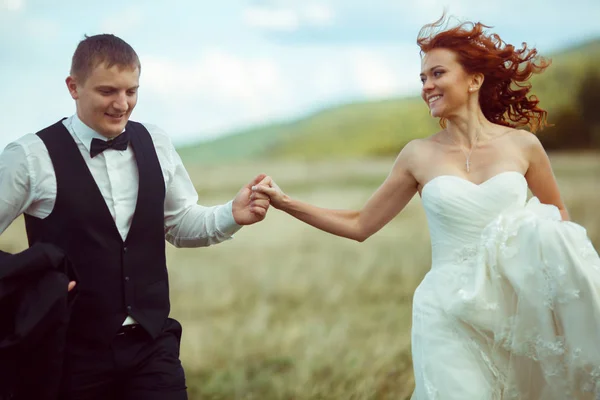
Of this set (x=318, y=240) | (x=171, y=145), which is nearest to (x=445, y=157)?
(x=171, y=145)

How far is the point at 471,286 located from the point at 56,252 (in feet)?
4.99

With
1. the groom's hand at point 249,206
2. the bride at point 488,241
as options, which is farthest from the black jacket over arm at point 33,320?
the bride at point 488,241

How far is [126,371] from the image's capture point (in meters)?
3.02

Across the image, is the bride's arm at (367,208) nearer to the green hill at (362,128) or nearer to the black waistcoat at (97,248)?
the black waistcoat at (97,248)

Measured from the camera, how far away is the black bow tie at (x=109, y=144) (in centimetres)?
306

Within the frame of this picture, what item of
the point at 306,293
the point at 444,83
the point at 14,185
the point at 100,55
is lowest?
the point at 306,293

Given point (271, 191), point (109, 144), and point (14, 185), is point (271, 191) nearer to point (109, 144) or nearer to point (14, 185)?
point (109, 144)

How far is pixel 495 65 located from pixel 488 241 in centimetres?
80

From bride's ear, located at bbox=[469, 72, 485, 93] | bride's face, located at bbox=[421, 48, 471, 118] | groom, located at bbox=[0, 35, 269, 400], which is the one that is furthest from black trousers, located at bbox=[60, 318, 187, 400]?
bride's ear, located at bbox=[469, 72, 485, 93]

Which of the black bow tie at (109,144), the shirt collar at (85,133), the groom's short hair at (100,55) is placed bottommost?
the black bow tie at (109,144)

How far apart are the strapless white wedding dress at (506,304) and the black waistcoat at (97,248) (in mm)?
1060

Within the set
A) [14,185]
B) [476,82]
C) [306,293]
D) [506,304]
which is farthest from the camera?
[306,293]

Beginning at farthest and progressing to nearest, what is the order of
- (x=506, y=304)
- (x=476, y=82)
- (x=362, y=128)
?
(x=362, y=128) → (x=476, y=82) → (x=506, y=304)

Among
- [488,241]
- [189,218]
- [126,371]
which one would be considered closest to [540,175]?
[488,241]
